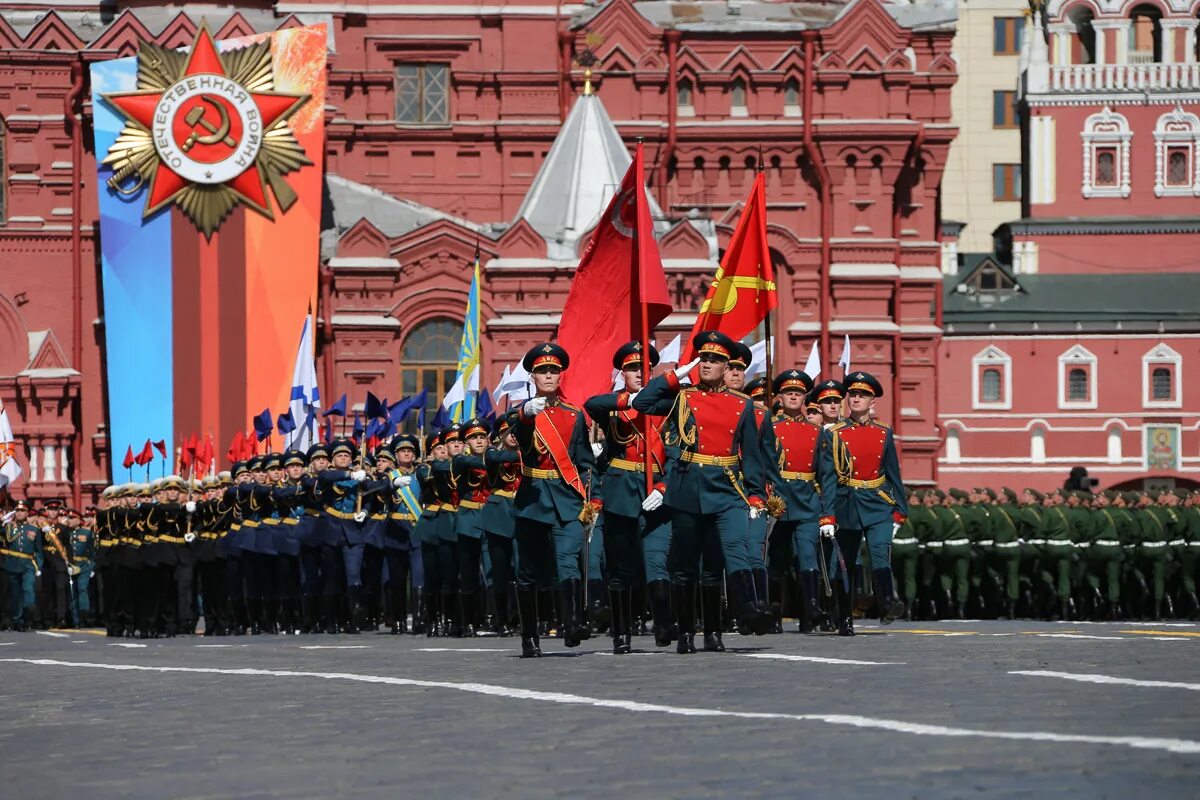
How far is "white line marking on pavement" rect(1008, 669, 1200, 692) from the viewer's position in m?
9.98

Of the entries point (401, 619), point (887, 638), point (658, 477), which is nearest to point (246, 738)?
point (658, 477)

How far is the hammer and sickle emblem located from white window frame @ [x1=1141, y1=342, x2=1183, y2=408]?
1113 inches

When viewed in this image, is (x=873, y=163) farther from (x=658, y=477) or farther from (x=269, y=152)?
(x=658, y=477)

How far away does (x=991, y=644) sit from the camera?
13898mm

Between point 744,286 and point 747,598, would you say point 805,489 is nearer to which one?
point 744,286

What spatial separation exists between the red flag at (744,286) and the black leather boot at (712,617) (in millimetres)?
3778

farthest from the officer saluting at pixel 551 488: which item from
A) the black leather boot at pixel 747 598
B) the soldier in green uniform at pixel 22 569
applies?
the soldier in green uniform at pixel 22 569

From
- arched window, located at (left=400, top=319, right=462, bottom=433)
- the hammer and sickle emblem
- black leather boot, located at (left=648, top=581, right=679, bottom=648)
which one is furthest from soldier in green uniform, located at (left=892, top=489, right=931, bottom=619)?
the hammer and sickle emblem

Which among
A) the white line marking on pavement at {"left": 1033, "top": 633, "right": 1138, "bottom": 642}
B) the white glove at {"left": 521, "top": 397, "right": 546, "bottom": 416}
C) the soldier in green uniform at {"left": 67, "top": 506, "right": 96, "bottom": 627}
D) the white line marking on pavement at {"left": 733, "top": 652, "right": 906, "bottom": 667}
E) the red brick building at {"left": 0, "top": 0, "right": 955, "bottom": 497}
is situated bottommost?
the soldier in green uniform at {"left": 67, "top": 506, "right": 96, "bottom": 627}

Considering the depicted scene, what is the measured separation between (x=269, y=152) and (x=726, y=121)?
8052 mm

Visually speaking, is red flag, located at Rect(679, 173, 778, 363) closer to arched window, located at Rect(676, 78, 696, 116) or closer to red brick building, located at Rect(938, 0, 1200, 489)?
arched window, located at Rect(676, 78, 696, 116)

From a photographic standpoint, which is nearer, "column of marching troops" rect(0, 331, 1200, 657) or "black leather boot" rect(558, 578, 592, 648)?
"column of marching troops" rect(0, 331, 1200, 657)

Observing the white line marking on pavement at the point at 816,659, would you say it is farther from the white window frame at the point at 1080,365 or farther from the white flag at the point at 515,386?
the white window frame at the point at 1080,365

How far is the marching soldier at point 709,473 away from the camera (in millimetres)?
13523
